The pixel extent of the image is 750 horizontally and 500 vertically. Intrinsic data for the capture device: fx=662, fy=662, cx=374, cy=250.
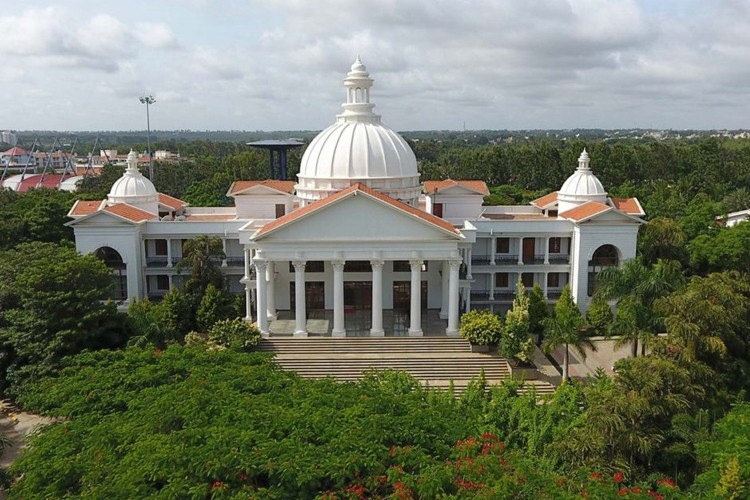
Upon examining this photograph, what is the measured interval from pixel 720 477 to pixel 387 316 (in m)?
23.0

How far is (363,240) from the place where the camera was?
3538 centimetres

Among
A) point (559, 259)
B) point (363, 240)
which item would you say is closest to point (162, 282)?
point (363, 240)

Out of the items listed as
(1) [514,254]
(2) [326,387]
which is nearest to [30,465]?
(2) [326,387]

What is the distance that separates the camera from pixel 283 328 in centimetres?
3728

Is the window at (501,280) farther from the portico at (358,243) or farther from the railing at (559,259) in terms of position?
the portico at (358,243)

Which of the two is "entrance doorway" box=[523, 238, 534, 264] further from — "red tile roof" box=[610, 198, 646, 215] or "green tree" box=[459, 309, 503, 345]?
"green tree" box=[459, 309, 503, 345]

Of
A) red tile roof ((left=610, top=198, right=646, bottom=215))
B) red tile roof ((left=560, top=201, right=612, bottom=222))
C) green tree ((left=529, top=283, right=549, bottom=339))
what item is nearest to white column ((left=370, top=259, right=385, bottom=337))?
green tree ((left=529, top=283, right=549, bottom=339))

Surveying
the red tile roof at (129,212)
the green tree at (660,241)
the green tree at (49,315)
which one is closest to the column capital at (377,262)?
the green tree at (49,315)

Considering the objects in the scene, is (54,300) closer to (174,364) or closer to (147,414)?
(174,364)

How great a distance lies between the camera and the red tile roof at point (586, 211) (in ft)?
134

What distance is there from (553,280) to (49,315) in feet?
98.8

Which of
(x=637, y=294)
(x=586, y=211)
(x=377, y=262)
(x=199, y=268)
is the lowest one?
(x=637, y=294)

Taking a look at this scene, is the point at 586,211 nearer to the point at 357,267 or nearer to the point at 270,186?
the point at 357,267

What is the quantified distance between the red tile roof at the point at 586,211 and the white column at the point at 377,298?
45.6 feet
